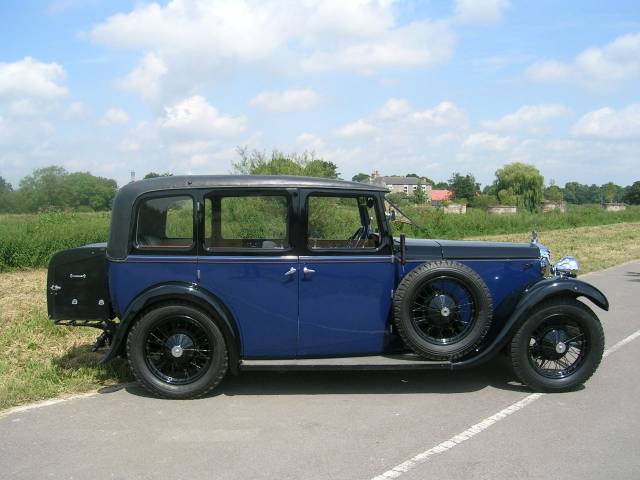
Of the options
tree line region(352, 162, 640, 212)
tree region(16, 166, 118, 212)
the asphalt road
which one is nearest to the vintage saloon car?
the asphalt road

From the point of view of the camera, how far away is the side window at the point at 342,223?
5.19m

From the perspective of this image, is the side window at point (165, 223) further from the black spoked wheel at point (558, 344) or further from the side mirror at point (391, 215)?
the black spoked wheel at point (558, 344)

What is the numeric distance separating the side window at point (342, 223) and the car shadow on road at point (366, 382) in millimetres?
1315

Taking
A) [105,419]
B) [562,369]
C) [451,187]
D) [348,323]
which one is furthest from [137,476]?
[451,187]

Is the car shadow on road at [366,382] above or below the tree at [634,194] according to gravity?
below

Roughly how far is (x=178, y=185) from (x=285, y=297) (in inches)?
54.6

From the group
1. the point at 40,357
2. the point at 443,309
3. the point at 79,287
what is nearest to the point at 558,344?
the point at 443,309

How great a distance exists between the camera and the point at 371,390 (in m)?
5.30

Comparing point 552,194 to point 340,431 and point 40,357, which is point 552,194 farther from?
point 340,431

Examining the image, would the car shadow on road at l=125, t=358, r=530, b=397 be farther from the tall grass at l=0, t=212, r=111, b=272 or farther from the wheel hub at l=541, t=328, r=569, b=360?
the tall grass at l=0, t=212, r=111, b=272

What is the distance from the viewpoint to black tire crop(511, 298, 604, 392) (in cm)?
513

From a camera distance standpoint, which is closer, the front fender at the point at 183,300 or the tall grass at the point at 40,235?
the front fender at the point at 183,300

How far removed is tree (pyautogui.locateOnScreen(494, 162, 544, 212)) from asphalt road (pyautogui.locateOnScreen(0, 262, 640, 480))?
235 ft

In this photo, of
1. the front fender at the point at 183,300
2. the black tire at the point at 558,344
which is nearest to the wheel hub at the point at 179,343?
the front fender at the point at 183,300
